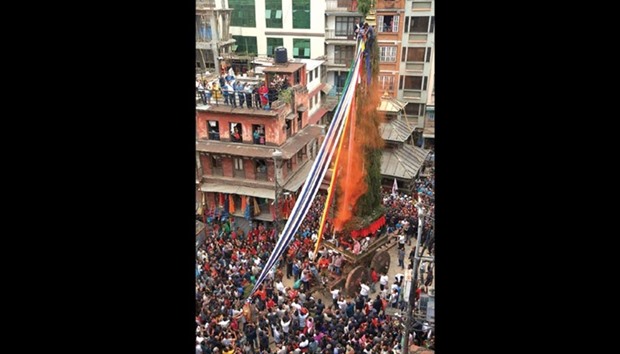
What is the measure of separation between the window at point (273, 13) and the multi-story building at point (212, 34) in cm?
114

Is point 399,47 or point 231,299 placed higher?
point 399,47

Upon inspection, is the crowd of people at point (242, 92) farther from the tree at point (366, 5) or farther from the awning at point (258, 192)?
the tree at point (366, 5)

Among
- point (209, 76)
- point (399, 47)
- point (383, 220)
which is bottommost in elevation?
point (383, 220)

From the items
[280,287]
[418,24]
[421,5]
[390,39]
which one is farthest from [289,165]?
[421,5]

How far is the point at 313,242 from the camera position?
11977 mm

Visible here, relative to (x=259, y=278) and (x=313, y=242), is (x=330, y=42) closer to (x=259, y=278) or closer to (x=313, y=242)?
(x=313, y=242)

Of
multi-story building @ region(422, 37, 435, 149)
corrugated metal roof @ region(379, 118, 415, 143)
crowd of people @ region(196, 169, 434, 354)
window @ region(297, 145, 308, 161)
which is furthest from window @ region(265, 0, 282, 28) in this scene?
crowd of people @ region(196, 169, 434, 354)

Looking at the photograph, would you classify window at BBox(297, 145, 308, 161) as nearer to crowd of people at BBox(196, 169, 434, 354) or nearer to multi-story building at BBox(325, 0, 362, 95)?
crowd of people at BBox(196, 169, 434, 354)

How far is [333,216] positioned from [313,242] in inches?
35.2

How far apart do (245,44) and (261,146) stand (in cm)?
374

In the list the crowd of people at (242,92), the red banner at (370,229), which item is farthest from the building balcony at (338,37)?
the red banner at (370,229)

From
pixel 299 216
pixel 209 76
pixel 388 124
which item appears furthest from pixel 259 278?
pixel 209 76

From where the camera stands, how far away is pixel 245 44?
14.6 m

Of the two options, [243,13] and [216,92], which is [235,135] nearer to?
[216,92]
